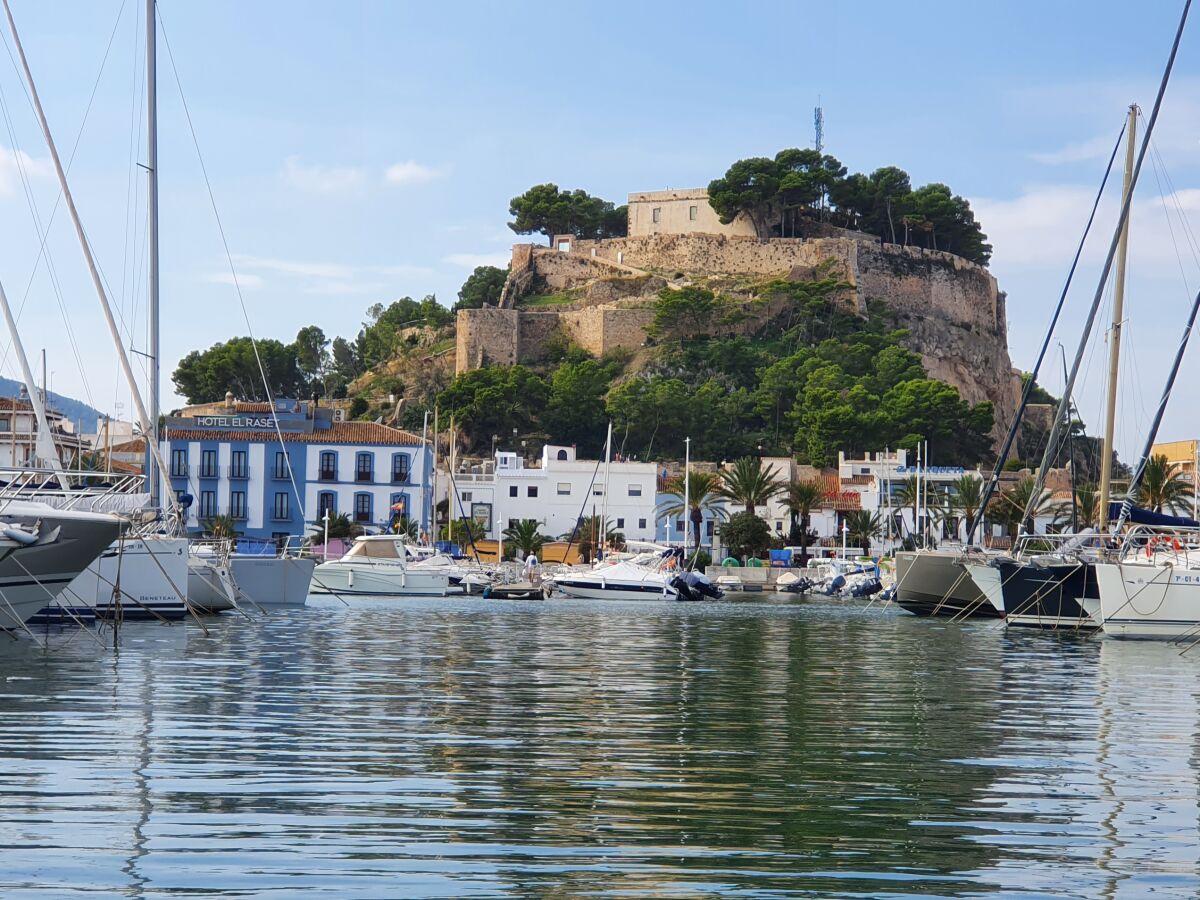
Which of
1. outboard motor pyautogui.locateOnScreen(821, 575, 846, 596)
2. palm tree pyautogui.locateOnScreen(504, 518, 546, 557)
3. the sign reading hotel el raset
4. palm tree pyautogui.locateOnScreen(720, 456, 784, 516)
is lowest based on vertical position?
outboard motor pyautogui.locateOnScreen(821, 575, 846, 596)

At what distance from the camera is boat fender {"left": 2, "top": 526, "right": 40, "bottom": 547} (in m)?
20.4

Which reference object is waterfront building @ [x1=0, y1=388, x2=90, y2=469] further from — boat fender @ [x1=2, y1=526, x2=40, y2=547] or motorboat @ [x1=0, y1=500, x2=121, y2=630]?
boat fender @ [x1=2, y1=526, x2=40, y2=547]

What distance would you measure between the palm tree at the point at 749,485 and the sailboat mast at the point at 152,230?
47195 millimetres

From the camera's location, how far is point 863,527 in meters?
79.1

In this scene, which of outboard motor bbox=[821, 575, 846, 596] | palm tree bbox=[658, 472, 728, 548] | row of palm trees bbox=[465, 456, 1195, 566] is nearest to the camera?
outboard motor bbox=[821, 575, 846, 596]

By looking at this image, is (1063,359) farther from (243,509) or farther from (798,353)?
(798,353)

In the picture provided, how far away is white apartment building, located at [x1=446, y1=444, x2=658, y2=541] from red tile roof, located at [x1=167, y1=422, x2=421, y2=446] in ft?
21.4

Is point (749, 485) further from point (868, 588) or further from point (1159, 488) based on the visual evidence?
point (1159, 488)

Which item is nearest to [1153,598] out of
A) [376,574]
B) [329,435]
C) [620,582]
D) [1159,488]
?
[620,582]

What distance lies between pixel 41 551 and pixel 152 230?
10.0 meters

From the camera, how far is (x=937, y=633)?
104 ft

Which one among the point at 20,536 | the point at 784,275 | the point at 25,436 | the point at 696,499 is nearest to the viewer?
the point at 20,536

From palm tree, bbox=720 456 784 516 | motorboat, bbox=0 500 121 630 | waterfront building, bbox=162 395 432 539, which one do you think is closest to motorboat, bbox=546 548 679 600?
waterfront building, bbox=162 395 432 539

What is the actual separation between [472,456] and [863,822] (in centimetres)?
8846
